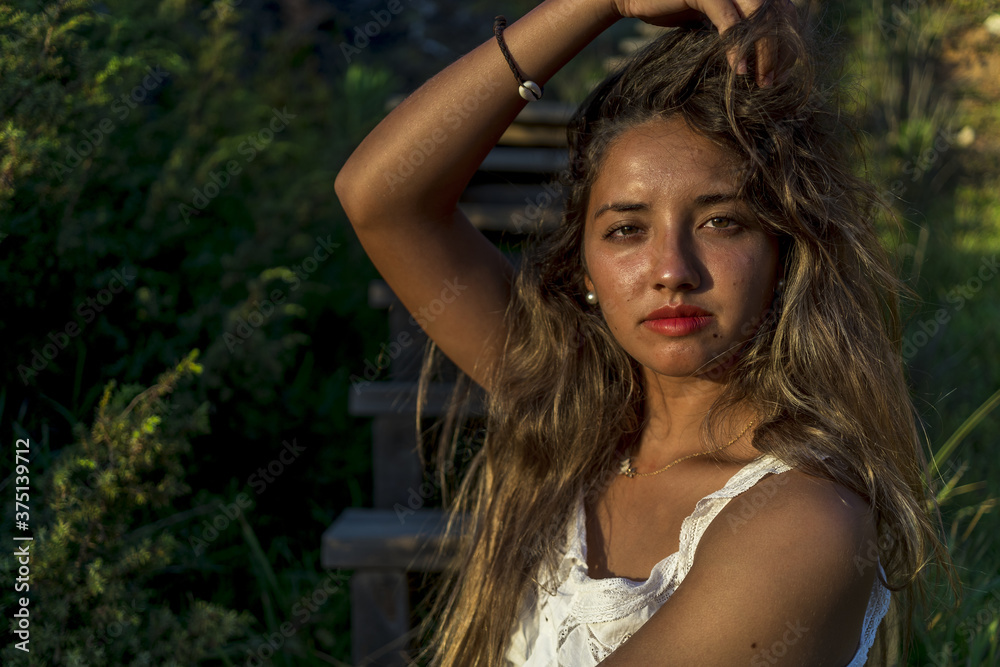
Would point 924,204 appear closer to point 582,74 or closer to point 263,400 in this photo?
point 582,74

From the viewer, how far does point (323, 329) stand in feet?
11.1

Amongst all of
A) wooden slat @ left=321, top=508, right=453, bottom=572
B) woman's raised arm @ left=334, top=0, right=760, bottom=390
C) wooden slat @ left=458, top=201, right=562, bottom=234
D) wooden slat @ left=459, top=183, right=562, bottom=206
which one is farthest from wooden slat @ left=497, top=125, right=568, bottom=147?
wooden slat @ left=321, top=508, right=453, bottom=572

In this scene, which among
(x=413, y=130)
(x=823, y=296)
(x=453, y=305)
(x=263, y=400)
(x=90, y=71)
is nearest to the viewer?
(x=823, y=296)

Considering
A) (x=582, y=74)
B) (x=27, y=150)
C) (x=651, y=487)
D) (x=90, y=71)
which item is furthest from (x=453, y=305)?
(x=582, y=74)

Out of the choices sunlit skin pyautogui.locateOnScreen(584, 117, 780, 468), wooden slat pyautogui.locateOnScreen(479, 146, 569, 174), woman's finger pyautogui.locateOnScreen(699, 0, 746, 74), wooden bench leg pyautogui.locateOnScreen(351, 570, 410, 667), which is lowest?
wooden bench leg pyautogui.locateOnScreen(351, 570, 410, 667)

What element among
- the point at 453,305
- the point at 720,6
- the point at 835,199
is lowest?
the point at 453,305

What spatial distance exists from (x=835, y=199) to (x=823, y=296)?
0.19 m

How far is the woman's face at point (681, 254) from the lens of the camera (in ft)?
4.61

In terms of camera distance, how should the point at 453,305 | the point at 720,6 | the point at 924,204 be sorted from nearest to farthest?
the point at 720,6 < the point at 453,305 < the point at 924,204

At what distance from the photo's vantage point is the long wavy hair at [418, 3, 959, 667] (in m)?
1.43

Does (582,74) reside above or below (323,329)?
above

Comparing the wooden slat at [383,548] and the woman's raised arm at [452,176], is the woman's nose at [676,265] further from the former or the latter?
the wooden slat at [383,548]

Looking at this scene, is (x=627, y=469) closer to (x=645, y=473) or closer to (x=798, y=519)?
(x=645, y=473)

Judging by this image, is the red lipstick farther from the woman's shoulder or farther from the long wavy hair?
the woman's shoulder
